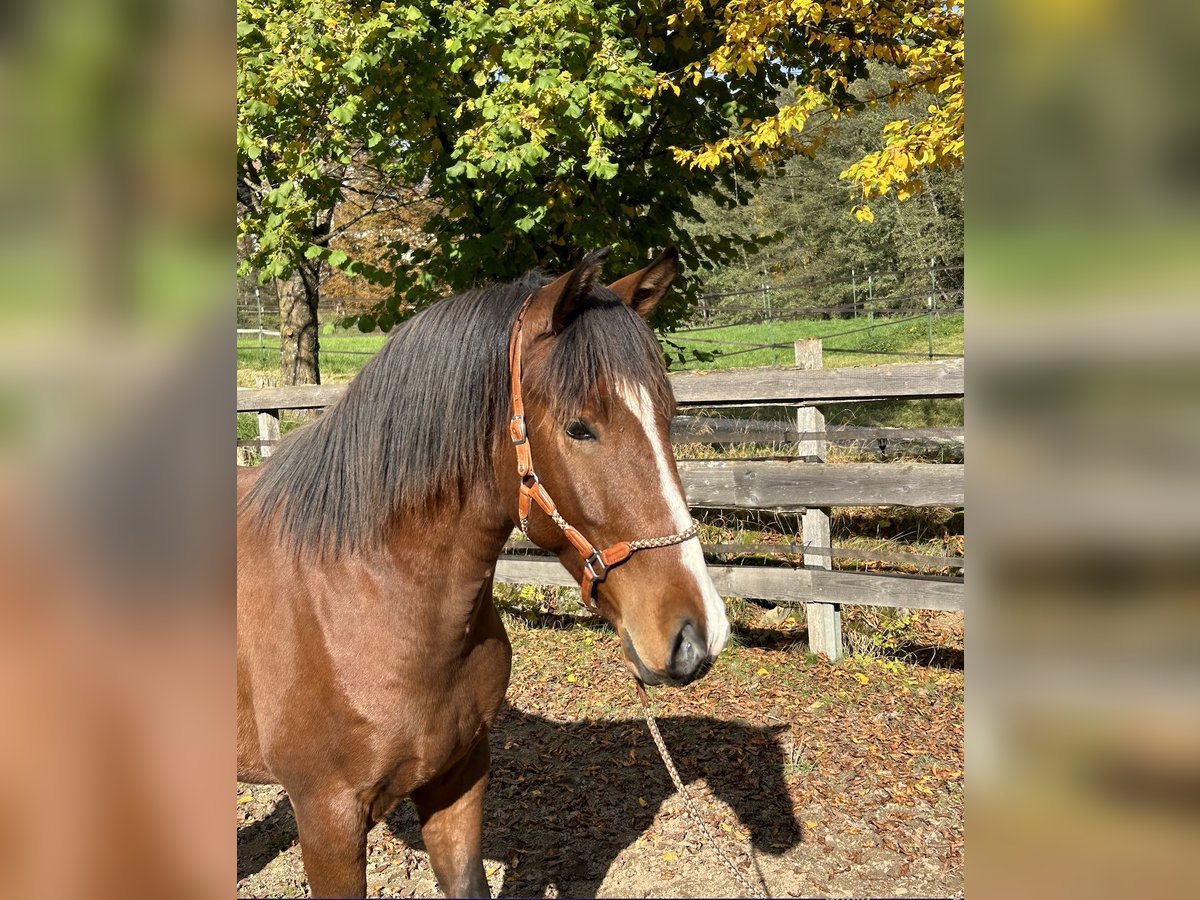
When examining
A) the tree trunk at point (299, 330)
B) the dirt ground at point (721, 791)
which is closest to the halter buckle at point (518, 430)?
the dirt ground at point (721, 791)

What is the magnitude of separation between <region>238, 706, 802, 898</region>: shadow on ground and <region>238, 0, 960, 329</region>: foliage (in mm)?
3203

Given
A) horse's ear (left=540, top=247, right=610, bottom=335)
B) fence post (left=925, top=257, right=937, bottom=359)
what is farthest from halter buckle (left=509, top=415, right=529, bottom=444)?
fence post (left=925, top=257, right=937, bottom=359)

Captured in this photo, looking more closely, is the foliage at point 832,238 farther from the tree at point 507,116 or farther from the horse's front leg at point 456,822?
the horse's front leg at point 456,822

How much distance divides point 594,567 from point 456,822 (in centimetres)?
112

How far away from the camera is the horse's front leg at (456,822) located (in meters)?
2.55

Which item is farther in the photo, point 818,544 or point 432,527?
point 818,544

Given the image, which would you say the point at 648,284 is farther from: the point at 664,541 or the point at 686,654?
the point at 686,654

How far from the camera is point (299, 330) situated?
1082cm

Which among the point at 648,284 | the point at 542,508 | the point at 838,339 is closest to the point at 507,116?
the point at 648,284

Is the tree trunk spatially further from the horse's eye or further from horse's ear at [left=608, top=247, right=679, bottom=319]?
the horse's eye
